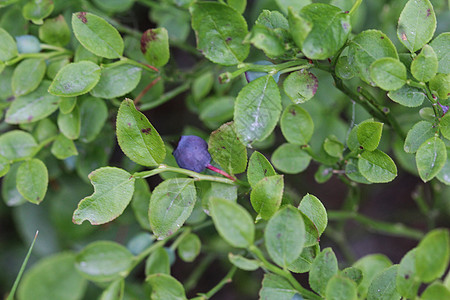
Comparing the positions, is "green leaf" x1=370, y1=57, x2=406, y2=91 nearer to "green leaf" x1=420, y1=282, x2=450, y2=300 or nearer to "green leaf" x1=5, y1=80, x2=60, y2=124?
"green leaf" x1=420, y1=282, x2=450, y2=300

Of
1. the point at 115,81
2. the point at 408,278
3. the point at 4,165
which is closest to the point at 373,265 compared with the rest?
the point at 408,278

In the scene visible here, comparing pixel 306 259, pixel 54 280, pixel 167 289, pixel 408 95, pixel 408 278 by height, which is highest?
pixel 408 95

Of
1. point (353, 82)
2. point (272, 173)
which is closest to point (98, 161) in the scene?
point (272, 173)

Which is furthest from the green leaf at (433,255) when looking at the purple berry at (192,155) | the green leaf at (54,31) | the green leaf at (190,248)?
the green leaf at (54,31)

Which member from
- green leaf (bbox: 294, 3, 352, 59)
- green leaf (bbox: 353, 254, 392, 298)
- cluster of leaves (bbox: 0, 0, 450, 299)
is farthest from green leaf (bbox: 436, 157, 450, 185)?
green leaf (bbox: 353, 254, 392, 298)

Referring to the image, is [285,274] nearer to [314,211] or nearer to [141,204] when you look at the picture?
[314,211]

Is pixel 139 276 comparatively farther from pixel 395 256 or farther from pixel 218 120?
pixel 395 256

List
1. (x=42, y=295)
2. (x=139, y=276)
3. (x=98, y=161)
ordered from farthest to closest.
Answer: (x=139, y=276) → (x=98, y=161) → (x=42, y=295)
